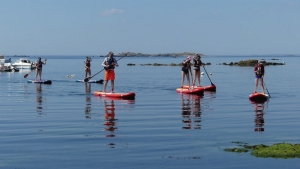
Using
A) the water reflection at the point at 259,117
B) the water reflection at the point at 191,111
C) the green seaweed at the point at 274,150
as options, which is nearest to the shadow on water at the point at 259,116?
the water reflection at the point at 259,117

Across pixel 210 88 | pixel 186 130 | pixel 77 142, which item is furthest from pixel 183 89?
pixel 77 142

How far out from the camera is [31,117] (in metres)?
19.9

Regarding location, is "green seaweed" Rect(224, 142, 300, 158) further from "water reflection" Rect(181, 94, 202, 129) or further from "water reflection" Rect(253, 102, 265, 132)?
"water reflection" Rect(181, 94, 202, 129)

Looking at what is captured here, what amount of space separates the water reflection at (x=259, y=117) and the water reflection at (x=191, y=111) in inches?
71.9

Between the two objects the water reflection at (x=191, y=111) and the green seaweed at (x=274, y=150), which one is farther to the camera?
the water reflection at (x=191, y=111)

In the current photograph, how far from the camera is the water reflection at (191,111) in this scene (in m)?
17.7

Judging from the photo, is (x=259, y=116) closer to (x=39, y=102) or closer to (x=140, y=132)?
(x=140, y=132)

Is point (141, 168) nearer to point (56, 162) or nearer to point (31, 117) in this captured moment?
point (56, 162)

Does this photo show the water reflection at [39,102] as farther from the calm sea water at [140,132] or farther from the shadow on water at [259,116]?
the shadow on water at [259,116]

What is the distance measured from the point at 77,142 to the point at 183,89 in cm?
1844

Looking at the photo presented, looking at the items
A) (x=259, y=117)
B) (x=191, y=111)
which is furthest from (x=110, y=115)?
(x=259, y=117)

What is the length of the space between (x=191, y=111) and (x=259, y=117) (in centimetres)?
308

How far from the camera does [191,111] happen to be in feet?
72.0

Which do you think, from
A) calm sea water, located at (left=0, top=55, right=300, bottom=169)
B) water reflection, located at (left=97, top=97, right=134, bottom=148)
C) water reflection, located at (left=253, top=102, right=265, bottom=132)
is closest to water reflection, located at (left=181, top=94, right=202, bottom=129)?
calm sea water, located at (left=0, top=55, right=300, bottom=169)
